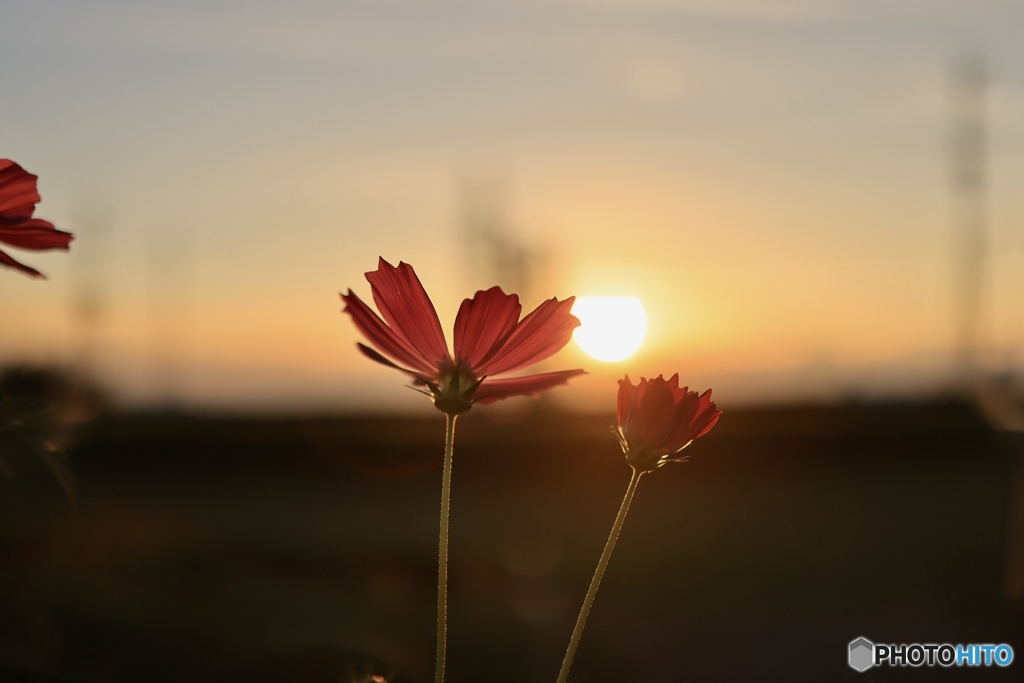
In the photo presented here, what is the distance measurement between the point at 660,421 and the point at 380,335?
7.4 inches

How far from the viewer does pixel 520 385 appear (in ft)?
2.19

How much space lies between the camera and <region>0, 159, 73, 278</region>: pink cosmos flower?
570 mm

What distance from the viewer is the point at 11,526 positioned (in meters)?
9.39

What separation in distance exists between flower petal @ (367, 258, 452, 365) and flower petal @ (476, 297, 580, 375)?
1.6 inches

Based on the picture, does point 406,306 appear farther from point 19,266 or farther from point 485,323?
point 19,266

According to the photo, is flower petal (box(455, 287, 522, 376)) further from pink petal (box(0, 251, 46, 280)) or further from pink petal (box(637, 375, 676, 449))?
pink petal (box(0, 251, 46, 280))

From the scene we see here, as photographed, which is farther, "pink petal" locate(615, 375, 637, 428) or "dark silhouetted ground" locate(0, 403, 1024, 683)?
"dark silhouetted ground" locate(0, 403, 1024, 683)

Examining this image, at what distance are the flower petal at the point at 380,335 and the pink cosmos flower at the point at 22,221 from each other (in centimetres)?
16

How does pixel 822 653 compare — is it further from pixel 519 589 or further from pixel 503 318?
pixel 503 318

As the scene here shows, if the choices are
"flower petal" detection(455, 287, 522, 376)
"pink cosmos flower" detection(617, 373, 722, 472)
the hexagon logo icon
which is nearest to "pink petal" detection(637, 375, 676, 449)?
"pink cosmos flower" detection(617, 373, 722, 472)

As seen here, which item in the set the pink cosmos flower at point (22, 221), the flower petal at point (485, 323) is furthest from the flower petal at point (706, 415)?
the pink cosmos flower at point (22, 221)

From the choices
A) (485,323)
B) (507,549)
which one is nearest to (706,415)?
(485,323)

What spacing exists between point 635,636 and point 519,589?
1161mm

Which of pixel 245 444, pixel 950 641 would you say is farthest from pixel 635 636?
pixel 245 444
